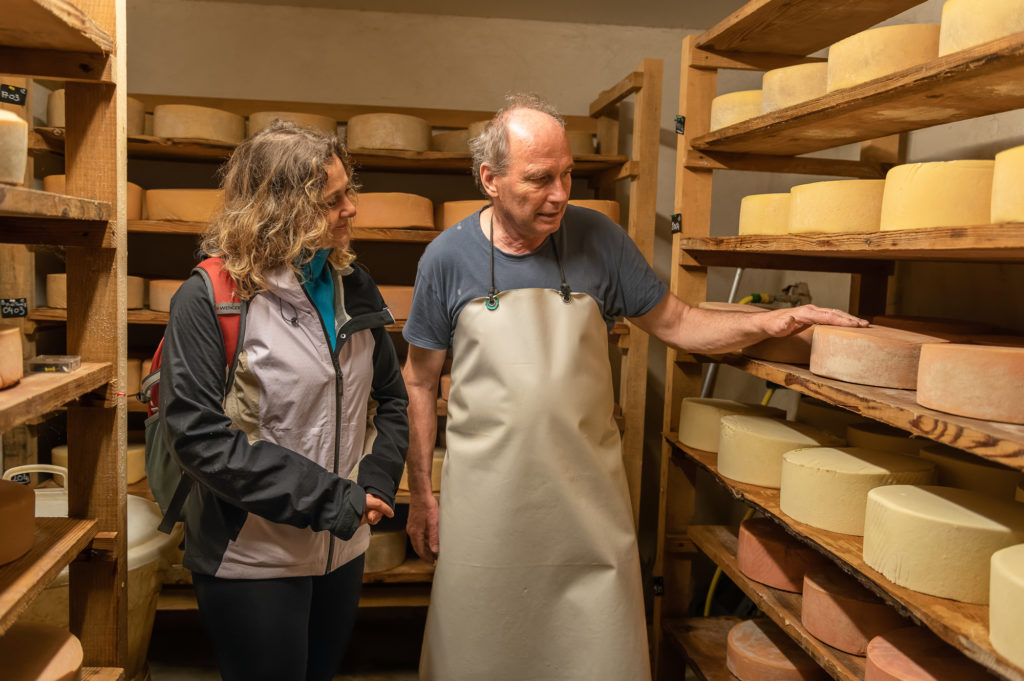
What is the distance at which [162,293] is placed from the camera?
9.34ft

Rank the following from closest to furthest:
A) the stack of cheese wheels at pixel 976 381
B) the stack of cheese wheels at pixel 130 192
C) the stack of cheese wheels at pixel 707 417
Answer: the stack of cheese wheels at pixel 976 381, the stack of cheese wheels at pixel 707 417, the stack of cheese wheels at pixel 130 192

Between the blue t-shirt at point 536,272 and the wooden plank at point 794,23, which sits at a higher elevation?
the wooden plank at point 794,23

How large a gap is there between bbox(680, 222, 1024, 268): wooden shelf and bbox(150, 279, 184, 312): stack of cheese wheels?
1.79 meters

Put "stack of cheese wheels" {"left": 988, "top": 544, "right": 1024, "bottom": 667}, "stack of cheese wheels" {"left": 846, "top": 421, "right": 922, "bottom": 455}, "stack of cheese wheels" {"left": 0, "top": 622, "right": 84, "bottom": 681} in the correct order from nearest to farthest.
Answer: "stack of cheese wheels" {"left": 988, "top": 544, "right": 1024, "bottom": 667}
"stack of cheese wheels" {"left": 0, "top": 622, "right": 84, "bottom": 681}
"stack of cheese wheels" {"left": 846, "top": 421, "right": 922, "bottom": 455}

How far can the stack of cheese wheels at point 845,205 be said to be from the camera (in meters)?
1.74

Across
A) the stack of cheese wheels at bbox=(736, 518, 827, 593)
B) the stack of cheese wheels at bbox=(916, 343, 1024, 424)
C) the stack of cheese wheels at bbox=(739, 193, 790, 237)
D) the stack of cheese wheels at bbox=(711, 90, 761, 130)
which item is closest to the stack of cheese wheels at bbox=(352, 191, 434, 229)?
the stack of cheese wheels at bbox=(711, 90, 761, 130)

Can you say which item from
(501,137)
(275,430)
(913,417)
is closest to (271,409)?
(275,430)

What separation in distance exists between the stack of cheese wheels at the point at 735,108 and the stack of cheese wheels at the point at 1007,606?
1362 millimetres

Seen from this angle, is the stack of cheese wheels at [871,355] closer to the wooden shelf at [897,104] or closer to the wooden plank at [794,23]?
the wooden shelf at [897,104]

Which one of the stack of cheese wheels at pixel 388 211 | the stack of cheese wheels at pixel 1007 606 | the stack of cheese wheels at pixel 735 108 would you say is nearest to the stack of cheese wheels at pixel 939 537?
the stack of cheese wheels at pixel 1007 606

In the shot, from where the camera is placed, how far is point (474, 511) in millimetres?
1780

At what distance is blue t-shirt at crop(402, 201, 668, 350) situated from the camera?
1.84 meters

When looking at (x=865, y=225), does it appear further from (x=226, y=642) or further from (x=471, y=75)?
(x=471, y=75)

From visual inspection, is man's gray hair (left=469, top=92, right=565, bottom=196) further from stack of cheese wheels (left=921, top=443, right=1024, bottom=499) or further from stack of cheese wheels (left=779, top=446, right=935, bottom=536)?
stack of cheese wheels (left=921, top=443, right=1024, bottom=499)
